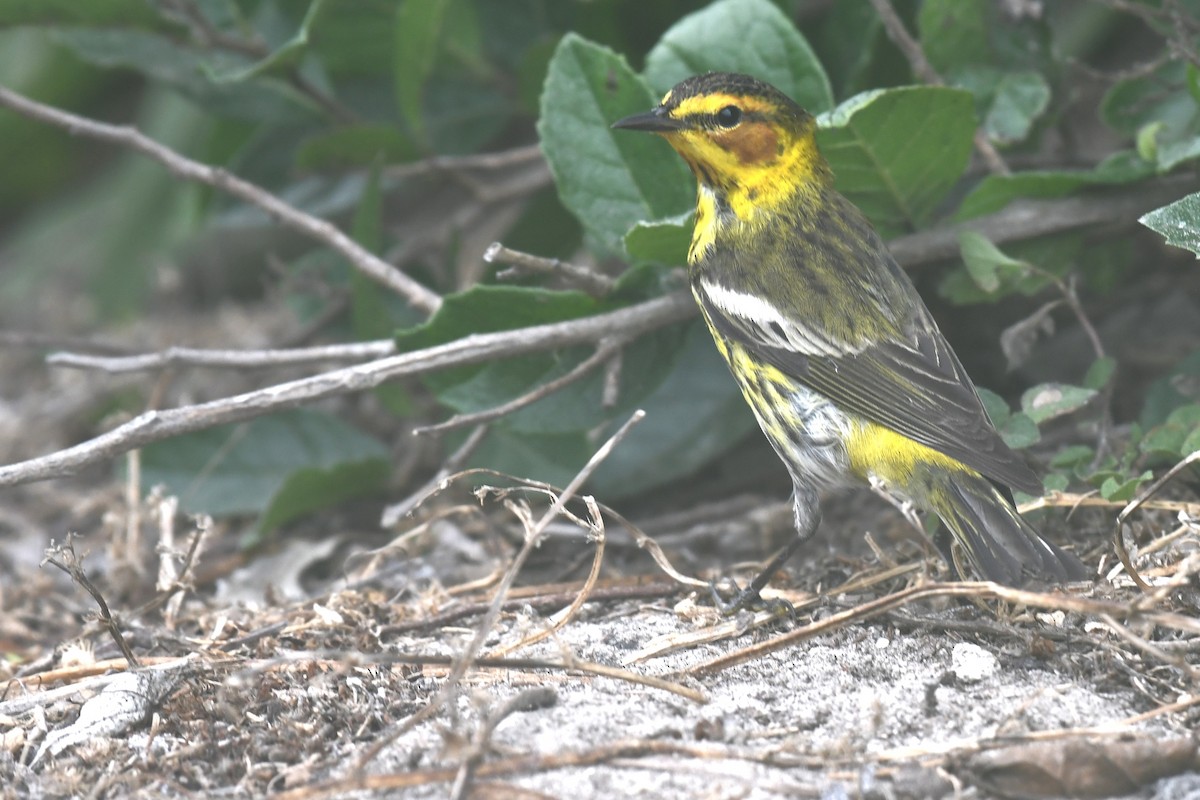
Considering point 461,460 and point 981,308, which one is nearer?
point 461,460

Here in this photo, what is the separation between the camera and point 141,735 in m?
2.56

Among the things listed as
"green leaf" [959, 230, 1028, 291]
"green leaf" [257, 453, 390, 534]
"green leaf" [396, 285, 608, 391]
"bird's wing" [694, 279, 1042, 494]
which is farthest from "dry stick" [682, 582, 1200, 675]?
"green leaf" [257, 453, 390, 534]

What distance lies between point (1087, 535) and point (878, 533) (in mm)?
700

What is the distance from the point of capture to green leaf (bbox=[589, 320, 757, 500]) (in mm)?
4461

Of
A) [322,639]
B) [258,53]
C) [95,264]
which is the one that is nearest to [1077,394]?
[322,639]

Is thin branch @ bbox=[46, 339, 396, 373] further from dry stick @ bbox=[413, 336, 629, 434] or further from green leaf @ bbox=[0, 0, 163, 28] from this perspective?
green leaf @ bbox=[0, 0, 163, 28]

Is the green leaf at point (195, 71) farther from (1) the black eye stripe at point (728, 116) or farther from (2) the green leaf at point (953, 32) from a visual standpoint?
(2) the green leaf at point (953, 32)

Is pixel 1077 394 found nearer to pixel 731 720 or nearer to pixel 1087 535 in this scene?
pixel 1087 535

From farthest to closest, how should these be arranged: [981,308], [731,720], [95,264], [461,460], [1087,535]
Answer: [95,264] → [981,308] → [461,460] → [1087,535] → [731,720]

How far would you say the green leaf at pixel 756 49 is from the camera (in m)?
3.89

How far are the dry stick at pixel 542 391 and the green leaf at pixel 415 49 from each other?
130 centimetres

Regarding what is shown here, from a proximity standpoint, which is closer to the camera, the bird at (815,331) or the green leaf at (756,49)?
the bird at (815,331)

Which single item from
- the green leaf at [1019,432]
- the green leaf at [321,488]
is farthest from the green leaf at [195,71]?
the green leaf at [1019,432]

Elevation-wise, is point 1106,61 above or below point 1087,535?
above
